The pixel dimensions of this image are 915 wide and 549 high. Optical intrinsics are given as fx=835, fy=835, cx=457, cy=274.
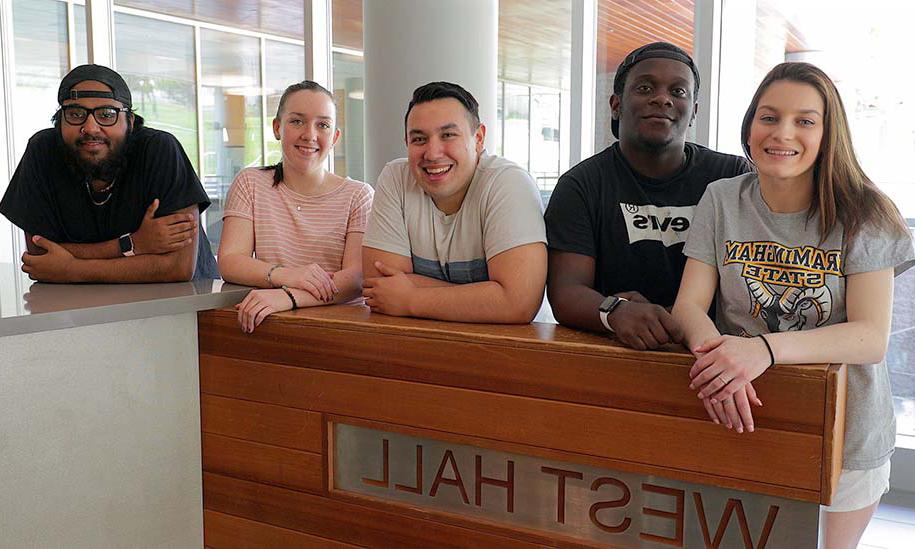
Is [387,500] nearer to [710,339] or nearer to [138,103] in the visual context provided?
[710,339]

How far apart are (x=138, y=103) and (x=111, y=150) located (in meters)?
4.23

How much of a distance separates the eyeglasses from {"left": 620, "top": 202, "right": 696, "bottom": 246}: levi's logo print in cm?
171

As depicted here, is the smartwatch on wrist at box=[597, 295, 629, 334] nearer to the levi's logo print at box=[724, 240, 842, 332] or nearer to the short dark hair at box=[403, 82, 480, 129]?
the levi's logo print at box=[724, 240, 842, 332]

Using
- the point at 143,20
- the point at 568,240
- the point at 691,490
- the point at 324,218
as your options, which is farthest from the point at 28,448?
the point at 143,20

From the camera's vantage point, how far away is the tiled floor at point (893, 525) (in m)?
3.35

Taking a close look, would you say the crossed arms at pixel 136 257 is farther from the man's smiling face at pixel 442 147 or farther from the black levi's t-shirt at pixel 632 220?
the black levi's t-shirt at pixel 632 220

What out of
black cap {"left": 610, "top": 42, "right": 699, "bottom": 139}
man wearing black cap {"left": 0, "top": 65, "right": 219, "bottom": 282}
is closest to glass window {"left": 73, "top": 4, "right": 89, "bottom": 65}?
man wearing black cap {"left": 0, "top": 65, "right": 219, "bottom": 282}

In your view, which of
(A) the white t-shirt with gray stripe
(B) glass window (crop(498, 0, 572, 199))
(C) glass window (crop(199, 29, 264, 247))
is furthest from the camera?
(C) glass window (crop(199, 29, 264, 247))

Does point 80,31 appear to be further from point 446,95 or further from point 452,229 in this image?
point 452,229

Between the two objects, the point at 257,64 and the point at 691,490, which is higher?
the point at 257,64

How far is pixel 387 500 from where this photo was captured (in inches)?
87.7

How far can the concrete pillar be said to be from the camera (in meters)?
4.02

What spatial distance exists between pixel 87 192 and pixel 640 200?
1853 millimetres

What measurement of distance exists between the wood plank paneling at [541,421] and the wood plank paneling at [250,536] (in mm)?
378
